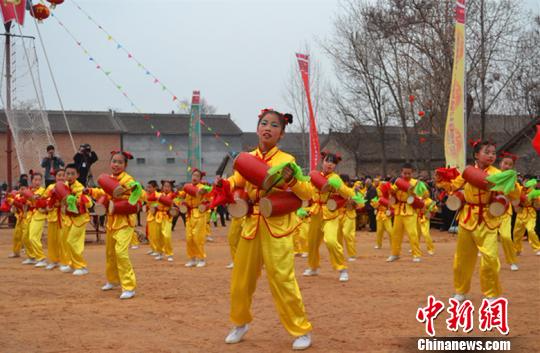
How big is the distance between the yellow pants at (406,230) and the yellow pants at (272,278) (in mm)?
A: 7660

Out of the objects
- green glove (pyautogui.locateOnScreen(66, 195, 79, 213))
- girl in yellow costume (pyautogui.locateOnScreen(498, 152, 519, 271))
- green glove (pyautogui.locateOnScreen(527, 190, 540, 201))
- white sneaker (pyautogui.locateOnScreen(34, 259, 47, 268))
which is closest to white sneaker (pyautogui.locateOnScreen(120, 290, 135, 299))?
green glove (pyautogui.locateOnScreen(66, 195, 79, 213))

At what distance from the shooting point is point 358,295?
8.77m

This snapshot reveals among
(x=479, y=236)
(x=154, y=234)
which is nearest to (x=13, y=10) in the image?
(x=154, y=234)

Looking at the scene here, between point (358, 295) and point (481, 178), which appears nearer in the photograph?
point (481, 178)

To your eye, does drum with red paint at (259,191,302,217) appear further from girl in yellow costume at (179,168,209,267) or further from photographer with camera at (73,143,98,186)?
photographer with camera at (73,143,98,186)

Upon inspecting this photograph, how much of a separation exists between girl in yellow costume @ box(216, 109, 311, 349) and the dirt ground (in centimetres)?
25

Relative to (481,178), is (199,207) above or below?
below

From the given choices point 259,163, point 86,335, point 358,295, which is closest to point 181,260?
point 358,295

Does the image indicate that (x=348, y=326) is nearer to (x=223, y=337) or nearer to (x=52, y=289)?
(x=223, y=337)

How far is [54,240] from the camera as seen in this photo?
492 inches

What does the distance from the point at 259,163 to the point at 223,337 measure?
191cm

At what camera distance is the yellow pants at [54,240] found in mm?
12281

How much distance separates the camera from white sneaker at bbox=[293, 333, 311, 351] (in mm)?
5621

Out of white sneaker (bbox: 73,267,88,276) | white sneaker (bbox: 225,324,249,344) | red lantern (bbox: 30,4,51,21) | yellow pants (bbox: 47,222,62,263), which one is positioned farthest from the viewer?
red lantern (bbox: 30,4,51,21)
